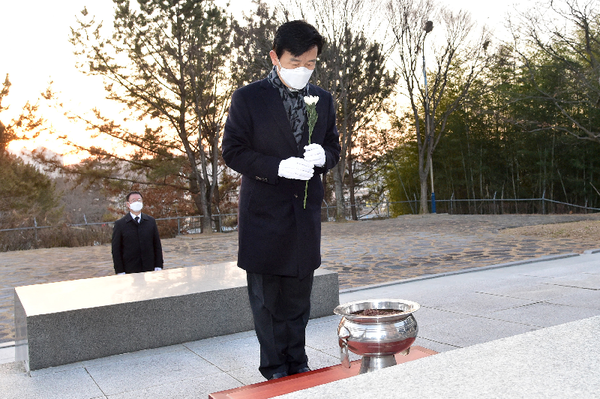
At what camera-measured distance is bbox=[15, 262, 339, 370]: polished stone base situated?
3.52 m

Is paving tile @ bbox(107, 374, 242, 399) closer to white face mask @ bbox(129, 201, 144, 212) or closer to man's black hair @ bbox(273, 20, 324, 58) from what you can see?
man's black hair @ bbox(273, 20, 324, 58)

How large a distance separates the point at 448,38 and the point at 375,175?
431 inches

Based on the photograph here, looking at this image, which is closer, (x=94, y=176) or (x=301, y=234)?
(x=301, y=234)

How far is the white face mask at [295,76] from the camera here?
2.46m

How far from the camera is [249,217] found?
2521 mm

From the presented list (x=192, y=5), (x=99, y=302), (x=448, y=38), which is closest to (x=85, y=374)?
(x=99, y=302)

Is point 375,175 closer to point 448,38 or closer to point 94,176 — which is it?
point 448,38

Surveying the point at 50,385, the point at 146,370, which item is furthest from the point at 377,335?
the point at 50,385

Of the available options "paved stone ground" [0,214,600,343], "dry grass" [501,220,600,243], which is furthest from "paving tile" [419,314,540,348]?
"dry grass" [501,220,600,243]

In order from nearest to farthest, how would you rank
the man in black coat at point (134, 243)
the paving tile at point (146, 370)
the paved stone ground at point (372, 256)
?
the paving tile at point (146, 370) → the man in black coat at point (134, 243) → the paved stone ground at point (372, 256)

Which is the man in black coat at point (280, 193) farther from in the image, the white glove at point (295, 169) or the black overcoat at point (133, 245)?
the black overcoat at point (133, 245)

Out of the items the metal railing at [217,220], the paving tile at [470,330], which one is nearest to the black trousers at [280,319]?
the paving tile at [470,330]

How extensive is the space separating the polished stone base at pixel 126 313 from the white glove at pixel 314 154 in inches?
76.2

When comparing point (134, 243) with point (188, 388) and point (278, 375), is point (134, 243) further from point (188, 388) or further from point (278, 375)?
point (278, 375)
